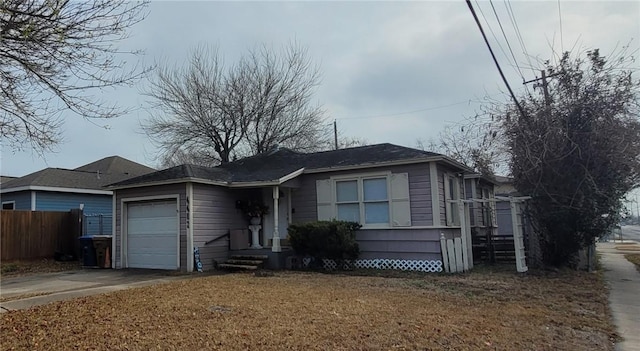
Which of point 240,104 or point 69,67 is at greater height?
point 240,104

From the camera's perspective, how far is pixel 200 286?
28.6ft

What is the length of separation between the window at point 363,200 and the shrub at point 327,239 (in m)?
0.42

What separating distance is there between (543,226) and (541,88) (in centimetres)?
376

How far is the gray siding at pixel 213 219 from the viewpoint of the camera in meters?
12.1

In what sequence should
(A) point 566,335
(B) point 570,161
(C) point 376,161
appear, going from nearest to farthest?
(A) point 566,335, (B) point 570,161, (C) point 376,161

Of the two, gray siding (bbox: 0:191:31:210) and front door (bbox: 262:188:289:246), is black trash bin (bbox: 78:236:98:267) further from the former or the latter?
gray siding (bbox: 0:191:31:210)

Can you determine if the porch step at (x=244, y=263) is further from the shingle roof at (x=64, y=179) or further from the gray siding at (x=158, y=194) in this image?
the shingle roof at (x=64, y=179)

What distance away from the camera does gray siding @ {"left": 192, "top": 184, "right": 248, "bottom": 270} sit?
12.1 meters

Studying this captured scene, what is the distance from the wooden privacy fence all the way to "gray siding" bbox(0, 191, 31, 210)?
2827 millimetres

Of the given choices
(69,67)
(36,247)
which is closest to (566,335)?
(69,67)

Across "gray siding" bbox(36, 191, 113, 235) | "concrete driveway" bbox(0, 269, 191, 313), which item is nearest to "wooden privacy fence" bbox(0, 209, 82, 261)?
"gray siding" bbox(36, 191, 113, 235)

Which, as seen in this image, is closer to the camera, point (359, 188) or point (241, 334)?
point (241, 334)

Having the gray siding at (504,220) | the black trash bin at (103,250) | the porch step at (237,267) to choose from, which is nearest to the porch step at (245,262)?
the porch step at (237,267)

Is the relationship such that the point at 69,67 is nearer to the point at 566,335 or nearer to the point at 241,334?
the point at 241,334
